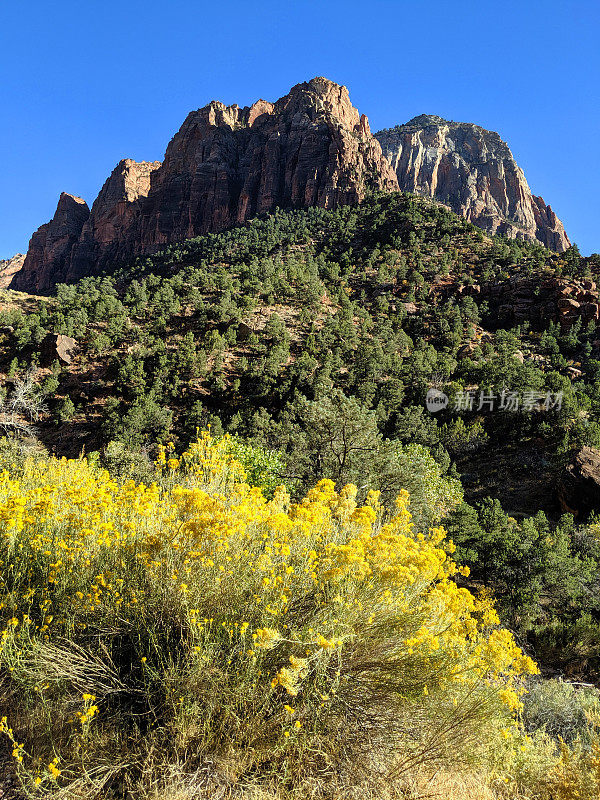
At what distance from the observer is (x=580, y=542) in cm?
1655

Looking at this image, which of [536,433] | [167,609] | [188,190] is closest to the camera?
[167,609]

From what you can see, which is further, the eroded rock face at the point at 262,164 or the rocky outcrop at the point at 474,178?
the rocky outcrop at the point at 474,178

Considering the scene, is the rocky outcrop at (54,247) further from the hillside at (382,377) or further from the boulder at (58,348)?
the boulder at (58,348)

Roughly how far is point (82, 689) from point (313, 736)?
4.96 ft

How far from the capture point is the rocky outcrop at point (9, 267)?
12025cm

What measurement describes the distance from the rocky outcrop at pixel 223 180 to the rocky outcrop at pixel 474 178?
130 feet

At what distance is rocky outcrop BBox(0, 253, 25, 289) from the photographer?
4734 inches

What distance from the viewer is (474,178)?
122 metres

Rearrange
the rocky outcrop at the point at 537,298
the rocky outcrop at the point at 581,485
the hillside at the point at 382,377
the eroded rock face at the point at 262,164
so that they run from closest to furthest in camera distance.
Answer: the hillside at the point at 382,377 → the rocky outcrop at the point at 581,485 → the rocky outcrop at the point at 537,298 → the eroded rock face at the point at 262,164

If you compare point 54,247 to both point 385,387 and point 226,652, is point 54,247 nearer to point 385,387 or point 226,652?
point 385,387

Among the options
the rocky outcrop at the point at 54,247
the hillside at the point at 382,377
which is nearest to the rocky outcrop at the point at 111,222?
the rocky outcrop at the point at 54,247

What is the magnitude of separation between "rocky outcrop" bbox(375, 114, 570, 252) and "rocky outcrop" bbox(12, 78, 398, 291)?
39.5 metres

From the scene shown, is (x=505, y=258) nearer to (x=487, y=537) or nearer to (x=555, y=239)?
(x=487, y=537)

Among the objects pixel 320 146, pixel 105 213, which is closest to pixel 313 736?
pixel 320 146
